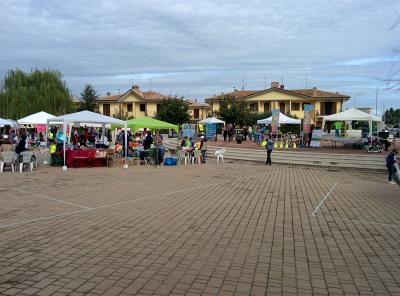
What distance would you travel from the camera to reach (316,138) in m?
27.2

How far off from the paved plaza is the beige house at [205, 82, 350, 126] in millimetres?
57626

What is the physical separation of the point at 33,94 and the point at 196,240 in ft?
135

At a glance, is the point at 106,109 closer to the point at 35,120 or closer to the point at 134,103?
the point at 134,103

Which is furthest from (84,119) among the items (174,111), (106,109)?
(106,109)

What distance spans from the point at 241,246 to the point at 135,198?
437 centimetres

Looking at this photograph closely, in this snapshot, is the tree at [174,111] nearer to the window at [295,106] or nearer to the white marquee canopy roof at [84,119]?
the window at [295,106]

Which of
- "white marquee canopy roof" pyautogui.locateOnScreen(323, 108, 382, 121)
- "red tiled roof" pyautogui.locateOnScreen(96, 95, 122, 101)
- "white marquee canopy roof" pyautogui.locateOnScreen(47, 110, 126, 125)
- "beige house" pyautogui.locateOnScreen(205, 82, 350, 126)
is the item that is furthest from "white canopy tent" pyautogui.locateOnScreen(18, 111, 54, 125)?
"red tiled roof" pyautogui.locateOnScreen(96, 95, 122, 101)

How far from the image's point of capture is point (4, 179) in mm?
13320

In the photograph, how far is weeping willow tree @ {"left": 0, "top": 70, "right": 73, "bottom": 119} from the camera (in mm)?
43062

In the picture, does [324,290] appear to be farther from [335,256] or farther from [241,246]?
[241,246]

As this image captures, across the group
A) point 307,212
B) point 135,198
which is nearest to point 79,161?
point 135,198

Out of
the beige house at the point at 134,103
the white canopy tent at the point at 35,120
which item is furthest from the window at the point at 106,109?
the white canopy tent at the point at 35,120

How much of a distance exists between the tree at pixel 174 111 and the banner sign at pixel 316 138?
2962cm

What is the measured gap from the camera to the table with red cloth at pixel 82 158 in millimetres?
17688
